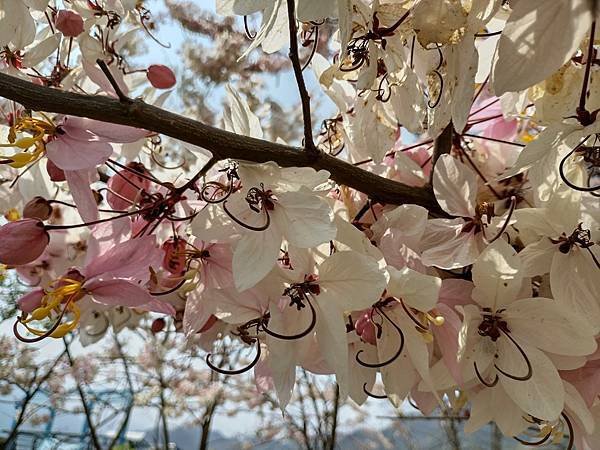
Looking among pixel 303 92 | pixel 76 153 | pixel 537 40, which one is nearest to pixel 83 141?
pixel 76 153

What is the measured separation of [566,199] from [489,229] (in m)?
0.04

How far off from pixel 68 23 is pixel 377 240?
22cm

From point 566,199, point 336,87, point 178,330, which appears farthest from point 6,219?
point 566,199

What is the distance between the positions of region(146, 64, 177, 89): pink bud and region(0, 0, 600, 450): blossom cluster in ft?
0.17

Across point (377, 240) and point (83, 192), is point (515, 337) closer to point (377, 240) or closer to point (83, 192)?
point (377, 240)

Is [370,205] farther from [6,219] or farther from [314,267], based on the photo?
[6,219]

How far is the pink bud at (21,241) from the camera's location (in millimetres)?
285

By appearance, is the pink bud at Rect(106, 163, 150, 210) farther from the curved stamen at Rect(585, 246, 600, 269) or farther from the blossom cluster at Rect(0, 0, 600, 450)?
the curved stamen at Rect(585, 246, 600, 269)

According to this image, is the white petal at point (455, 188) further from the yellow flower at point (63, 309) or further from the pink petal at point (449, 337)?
the yellow flower at point (63, 309)

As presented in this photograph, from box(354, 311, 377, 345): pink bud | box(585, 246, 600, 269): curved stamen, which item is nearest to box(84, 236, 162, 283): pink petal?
box(354, 311, 377, 345): pink bud

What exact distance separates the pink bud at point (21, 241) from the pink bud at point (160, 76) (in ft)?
0.49

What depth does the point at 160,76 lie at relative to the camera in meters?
0.40

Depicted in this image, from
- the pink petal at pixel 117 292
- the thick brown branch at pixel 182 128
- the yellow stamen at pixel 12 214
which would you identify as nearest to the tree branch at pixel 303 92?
the thick brown branch at pixel 182 128

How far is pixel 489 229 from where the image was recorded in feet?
0.99
